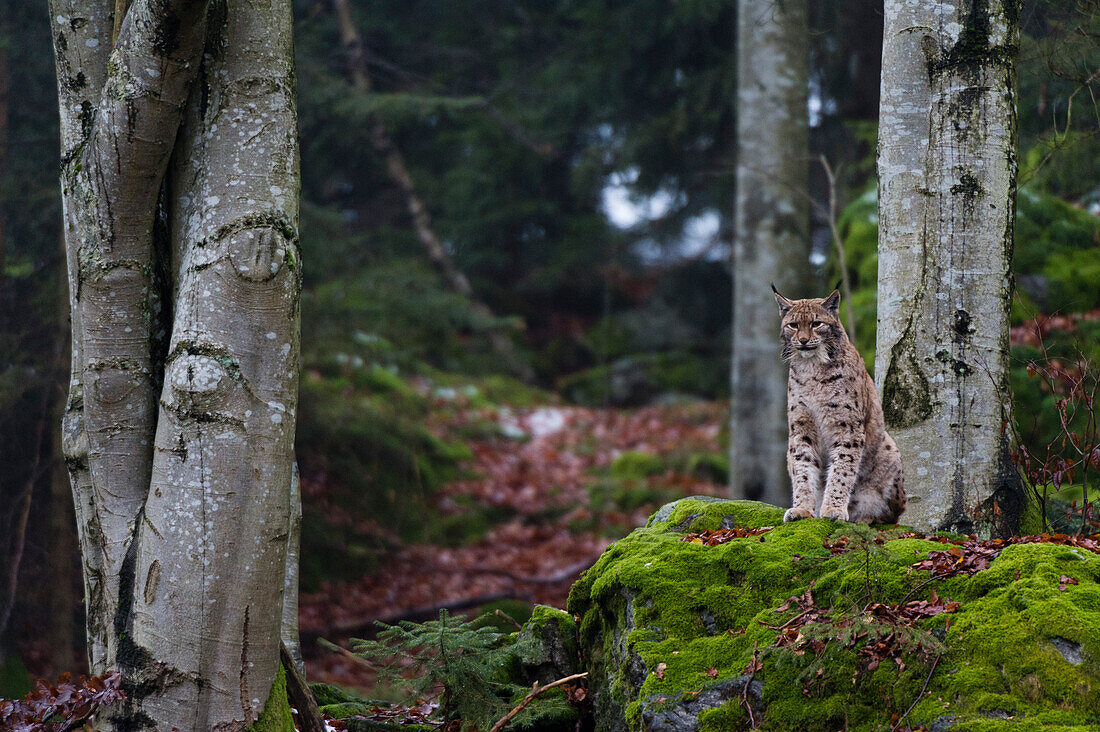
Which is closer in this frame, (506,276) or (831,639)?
(831,639)

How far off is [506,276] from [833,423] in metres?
18.4

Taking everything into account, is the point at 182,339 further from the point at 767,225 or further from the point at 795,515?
the point at 767,225

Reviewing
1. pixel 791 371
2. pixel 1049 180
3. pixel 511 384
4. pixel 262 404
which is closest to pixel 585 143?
pixel 511 384

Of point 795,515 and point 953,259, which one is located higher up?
point 953,259

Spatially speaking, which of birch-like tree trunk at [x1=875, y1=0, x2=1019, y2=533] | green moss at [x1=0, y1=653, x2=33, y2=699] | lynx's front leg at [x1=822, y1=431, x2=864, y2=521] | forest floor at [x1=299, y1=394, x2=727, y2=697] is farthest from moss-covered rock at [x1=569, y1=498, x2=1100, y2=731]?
forest floor at [x1=299, y1=394, x2=727, y2=697]

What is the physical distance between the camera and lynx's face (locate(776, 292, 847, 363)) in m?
5.25

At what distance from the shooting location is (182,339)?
162 inches

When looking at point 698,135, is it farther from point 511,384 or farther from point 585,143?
point 511,384

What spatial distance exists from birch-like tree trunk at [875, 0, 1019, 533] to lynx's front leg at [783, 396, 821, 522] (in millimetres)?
699

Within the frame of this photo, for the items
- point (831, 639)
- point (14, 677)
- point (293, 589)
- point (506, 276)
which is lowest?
point (14, 677)

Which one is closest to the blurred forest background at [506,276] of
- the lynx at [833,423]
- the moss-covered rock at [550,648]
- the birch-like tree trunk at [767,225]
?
the birch-like tree trunk at [767,225]

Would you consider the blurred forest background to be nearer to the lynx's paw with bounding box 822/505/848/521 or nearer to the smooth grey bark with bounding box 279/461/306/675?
the lynx's paw with bounding box 822/505/848/521

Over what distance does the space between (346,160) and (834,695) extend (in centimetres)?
1795

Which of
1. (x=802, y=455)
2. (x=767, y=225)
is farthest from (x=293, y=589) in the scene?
(x=767, y=225)
